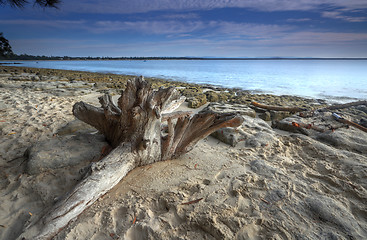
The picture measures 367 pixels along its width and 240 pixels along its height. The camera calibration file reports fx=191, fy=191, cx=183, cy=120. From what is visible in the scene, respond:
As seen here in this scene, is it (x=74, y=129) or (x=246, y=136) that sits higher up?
(x=74, y=129)

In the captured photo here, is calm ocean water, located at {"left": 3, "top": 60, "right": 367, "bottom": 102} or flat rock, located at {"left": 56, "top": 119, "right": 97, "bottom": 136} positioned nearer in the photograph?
flat rock, located at {"left": 56, "top": 119, "right": 97, "bottom": 136}

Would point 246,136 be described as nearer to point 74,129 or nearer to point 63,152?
point 63,152

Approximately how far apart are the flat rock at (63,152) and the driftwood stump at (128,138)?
26 cm

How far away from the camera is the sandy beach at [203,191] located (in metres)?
1.64

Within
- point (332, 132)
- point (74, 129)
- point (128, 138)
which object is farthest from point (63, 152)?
point (332, 132)

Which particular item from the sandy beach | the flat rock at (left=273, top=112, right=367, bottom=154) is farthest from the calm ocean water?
the sandy beach

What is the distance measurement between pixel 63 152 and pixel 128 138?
880 millimetres

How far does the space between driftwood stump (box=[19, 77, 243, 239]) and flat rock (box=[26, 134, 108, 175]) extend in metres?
0.26

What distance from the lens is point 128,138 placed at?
2412 mm

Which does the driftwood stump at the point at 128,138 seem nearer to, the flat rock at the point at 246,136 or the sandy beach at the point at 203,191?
the sandy beach at the point at 203,191

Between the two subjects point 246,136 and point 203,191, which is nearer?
point 203,191

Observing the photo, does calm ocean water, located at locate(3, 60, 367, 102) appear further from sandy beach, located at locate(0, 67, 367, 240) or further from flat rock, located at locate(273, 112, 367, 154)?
sandy beach, located at locate(0, 67, 367, 240)

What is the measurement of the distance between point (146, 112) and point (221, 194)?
132cm

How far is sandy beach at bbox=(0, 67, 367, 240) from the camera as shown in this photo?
164 centimetres
